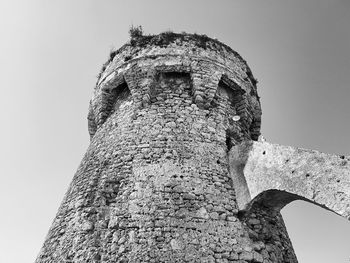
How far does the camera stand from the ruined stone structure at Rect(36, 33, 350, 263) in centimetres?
472

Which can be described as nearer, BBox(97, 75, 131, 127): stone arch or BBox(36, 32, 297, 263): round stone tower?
BBox(36, 32, 297, 263): round stone tower

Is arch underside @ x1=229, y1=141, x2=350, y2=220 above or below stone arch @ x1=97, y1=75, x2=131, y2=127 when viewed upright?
below

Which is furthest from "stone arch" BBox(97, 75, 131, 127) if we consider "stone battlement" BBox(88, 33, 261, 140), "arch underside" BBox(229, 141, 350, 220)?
"arch underside" BBox(229, 141, 350, 220)

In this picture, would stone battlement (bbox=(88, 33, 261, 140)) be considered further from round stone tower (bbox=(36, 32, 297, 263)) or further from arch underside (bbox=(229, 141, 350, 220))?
arch underside (bbox=(229, 141, 350, 220))

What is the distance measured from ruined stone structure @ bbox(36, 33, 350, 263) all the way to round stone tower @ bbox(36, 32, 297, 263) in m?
0.02

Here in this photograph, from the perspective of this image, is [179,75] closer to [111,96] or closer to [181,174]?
[111,96]

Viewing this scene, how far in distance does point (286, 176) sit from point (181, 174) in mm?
1753

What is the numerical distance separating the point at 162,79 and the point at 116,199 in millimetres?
2991

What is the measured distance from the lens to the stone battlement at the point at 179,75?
6832 mm

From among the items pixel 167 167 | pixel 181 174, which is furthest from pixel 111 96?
pixel 181 174

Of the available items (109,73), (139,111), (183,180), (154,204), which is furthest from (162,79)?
(154,204)

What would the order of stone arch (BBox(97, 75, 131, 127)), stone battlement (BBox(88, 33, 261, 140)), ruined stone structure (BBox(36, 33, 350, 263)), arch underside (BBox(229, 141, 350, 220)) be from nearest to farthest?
arch underside (BBox(229, 141, 350, 220))
ruined stone structure (BBox(36, 33, 350, 263))
stone battlement (BBox(88, 33, 261, 140))
stone arch (BBox(97, 75, 131, 127))

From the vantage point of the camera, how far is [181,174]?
551 centimetres

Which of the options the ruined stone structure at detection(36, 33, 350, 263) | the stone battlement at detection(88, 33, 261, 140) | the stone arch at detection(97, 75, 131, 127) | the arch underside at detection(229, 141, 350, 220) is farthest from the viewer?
the stone arch at detection(97, 75, 131, 127)
